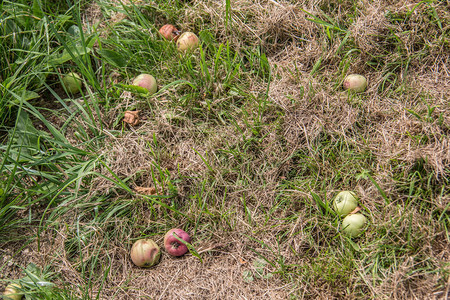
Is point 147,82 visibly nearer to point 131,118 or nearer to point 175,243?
point 131,118

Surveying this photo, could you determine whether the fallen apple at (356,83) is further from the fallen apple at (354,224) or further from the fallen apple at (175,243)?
the fallen apple at (175,243)

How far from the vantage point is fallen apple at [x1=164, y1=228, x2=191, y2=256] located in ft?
7.87

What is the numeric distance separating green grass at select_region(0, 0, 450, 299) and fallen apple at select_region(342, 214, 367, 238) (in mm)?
61

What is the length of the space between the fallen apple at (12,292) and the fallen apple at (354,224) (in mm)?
2065

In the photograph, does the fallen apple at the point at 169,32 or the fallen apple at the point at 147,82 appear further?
the fallen apple at the point at 169,32

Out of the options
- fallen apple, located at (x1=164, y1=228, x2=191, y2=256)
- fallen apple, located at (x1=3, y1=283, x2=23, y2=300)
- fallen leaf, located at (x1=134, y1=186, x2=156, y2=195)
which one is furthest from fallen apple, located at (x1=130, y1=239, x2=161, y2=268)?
fallen apple, located at (x1=3, y1=283, x2=23, y2=300)

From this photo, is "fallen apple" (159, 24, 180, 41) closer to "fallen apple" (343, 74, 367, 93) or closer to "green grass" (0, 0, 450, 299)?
"green grass" (0, 0, 450, 299)

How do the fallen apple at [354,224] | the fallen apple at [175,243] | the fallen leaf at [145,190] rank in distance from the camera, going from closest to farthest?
the fallen apple at [354,224] < the fallen apple at [175,243] < the fallen leaf at [145,190]

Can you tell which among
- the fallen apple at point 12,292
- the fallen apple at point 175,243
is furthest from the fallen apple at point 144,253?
the fallen apple at point 12,292

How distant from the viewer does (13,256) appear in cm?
255

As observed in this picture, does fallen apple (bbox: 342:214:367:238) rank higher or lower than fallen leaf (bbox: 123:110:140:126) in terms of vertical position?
lower

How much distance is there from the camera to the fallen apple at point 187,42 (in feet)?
9.59

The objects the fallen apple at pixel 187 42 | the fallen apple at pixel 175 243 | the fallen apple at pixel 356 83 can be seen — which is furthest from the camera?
the fallen apple at pixel 187 42

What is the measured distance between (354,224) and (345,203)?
0.14 metres
